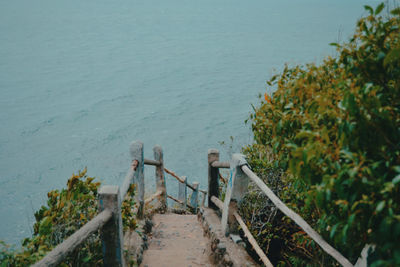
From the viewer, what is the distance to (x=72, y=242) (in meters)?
2.15

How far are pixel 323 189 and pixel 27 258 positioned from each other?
6.68 feet

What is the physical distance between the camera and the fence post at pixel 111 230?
274cm

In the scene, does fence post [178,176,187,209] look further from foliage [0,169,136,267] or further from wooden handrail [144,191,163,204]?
foliage [0,169,136,267]

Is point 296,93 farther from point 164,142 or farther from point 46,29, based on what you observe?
point 46,29

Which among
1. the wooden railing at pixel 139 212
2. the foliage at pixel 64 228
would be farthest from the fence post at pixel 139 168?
the foliage at pixel 64 228

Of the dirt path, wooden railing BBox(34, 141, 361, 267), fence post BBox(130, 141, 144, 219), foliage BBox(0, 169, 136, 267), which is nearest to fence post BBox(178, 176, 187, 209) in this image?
the dirt path

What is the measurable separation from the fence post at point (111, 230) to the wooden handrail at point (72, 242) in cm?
5

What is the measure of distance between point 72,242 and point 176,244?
112 inches

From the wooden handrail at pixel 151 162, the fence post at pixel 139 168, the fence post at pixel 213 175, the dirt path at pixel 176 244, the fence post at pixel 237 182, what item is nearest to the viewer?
the fence post at pixel 237 182

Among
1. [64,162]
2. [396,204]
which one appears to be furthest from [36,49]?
[396,204]

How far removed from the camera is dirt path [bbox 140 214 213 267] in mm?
4051

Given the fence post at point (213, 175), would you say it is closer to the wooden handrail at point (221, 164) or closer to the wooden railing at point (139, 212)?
the wooden railing at point (139, 212)

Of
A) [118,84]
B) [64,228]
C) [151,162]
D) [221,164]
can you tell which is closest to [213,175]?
[221,164]

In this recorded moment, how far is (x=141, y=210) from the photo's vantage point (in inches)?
192
